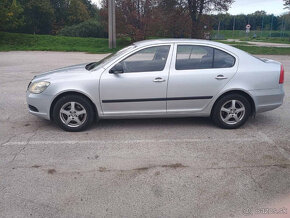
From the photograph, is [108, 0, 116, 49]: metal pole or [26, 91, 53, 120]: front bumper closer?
[26, 91, 53, 120]: front bumper

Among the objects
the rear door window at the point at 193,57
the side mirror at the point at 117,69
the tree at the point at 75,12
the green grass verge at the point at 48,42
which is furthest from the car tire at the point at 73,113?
the tree at the point at 75,12

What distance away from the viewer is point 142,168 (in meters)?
3.72

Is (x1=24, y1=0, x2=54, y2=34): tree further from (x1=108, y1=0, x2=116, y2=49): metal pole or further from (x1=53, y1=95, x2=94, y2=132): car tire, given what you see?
(x1=53, y1=95, x2=94, y2=132): car tire

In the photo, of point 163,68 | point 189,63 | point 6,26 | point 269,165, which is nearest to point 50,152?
point 163,68

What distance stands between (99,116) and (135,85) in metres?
0.83

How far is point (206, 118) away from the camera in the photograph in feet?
18.7

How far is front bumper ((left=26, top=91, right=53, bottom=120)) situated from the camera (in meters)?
4.80

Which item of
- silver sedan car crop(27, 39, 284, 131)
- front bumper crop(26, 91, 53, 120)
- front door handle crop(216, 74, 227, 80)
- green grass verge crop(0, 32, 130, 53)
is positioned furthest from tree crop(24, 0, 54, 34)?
front door handle crop(216, 74, 227, 80)

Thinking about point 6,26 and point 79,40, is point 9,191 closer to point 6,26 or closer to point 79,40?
point 79,40

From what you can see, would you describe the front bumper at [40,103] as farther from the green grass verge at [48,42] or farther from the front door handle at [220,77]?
the green grass verge at [48,42]

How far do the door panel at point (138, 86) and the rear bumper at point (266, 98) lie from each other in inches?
62.9

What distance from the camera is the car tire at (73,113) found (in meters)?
4.80

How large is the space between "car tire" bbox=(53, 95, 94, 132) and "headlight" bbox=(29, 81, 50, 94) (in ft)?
1.11

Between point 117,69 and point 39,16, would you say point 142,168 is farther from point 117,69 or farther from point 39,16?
point 39,16
